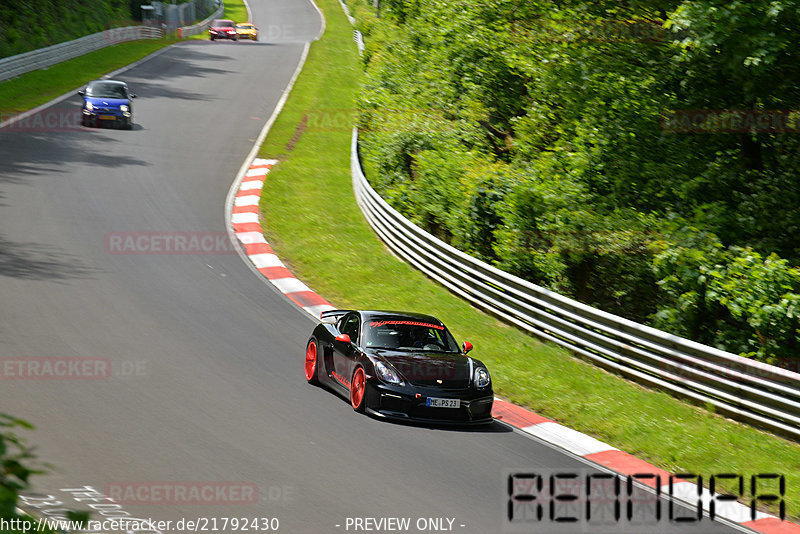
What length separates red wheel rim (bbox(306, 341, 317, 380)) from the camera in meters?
12.0

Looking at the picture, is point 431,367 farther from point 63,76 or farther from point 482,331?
point 63,76

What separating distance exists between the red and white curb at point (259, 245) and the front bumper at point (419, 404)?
5308 millimetres

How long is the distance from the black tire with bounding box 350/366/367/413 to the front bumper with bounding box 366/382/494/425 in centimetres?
10

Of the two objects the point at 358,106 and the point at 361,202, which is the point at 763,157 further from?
the point at 358,106

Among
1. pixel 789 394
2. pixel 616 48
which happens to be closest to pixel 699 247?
pixel 789 394

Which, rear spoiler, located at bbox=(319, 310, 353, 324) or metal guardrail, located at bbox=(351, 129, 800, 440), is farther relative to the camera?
rear spoiler, located at bbox=(319, 310, 353, 324)

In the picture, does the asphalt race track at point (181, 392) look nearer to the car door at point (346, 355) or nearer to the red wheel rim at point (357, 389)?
the red wheel rim at point (357, 389)

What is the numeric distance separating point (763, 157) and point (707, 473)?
32.9ft

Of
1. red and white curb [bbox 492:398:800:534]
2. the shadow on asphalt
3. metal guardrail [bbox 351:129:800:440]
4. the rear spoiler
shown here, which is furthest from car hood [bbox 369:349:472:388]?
the shadow on asphalt

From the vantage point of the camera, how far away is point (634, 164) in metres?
17.2

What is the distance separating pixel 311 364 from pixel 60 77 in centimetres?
2951

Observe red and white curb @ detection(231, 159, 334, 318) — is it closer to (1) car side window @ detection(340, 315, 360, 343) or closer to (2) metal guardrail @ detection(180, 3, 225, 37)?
(1) car side window @ detection(340, 315, 360, 343)

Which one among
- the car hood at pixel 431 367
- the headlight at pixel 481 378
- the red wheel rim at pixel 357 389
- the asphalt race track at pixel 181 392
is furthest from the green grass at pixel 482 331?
the red wheel rim at pixel 357 389

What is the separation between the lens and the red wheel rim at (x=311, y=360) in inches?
474
